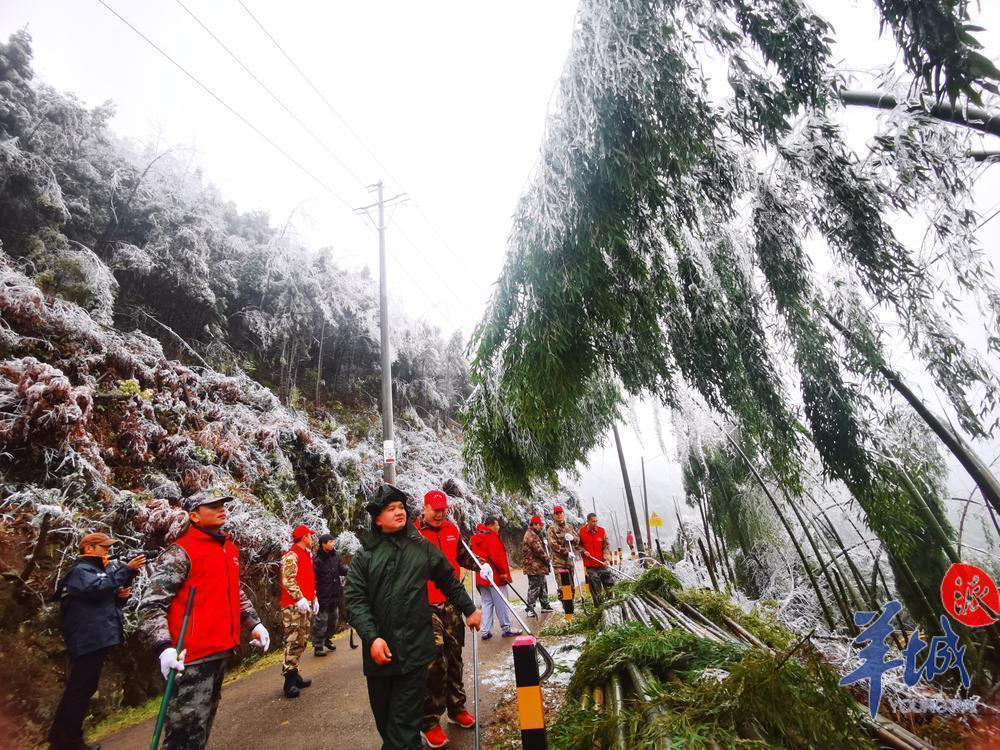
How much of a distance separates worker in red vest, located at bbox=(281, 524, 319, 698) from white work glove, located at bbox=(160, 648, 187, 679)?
8.56 feet

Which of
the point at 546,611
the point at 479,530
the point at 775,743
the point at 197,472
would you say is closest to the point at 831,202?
the point at 775,743

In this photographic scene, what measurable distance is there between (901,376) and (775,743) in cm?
311

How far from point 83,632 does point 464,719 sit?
343 centimetres

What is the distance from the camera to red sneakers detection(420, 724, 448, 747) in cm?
365

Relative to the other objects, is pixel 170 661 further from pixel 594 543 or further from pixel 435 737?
pixel 594 543

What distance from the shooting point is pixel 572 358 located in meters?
3.74

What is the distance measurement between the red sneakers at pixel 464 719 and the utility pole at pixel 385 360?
515cm

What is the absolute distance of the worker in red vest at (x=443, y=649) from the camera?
3.80m

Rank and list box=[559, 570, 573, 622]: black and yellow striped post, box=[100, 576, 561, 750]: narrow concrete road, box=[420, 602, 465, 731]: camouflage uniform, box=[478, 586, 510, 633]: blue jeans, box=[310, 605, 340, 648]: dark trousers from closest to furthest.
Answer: box=[420, 602, 465, 731]: camouflage uniform → box=[100, 576, 561, 750]: narrow concrete road → box=[310, 605, 340, 648]: dark trousers → box=[478, 586, 510, 633]: blue jeans → box=[559, 570, 573, 622]: black and yellow striped post

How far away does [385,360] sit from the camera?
980cm

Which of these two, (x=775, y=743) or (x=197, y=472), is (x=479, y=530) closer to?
(x=197, y=472)

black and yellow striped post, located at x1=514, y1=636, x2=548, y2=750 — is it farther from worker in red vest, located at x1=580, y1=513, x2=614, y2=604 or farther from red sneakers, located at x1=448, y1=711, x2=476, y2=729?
worker in red vest, located at x1=580, y1=513, x2=614, y2=604

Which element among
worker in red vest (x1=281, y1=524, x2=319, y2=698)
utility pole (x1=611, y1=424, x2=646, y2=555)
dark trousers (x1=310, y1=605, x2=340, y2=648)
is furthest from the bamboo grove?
utility pole (x1=611, y1=424, x2=646, y2=555)

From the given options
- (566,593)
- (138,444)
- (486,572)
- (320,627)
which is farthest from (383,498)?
(566,593)
